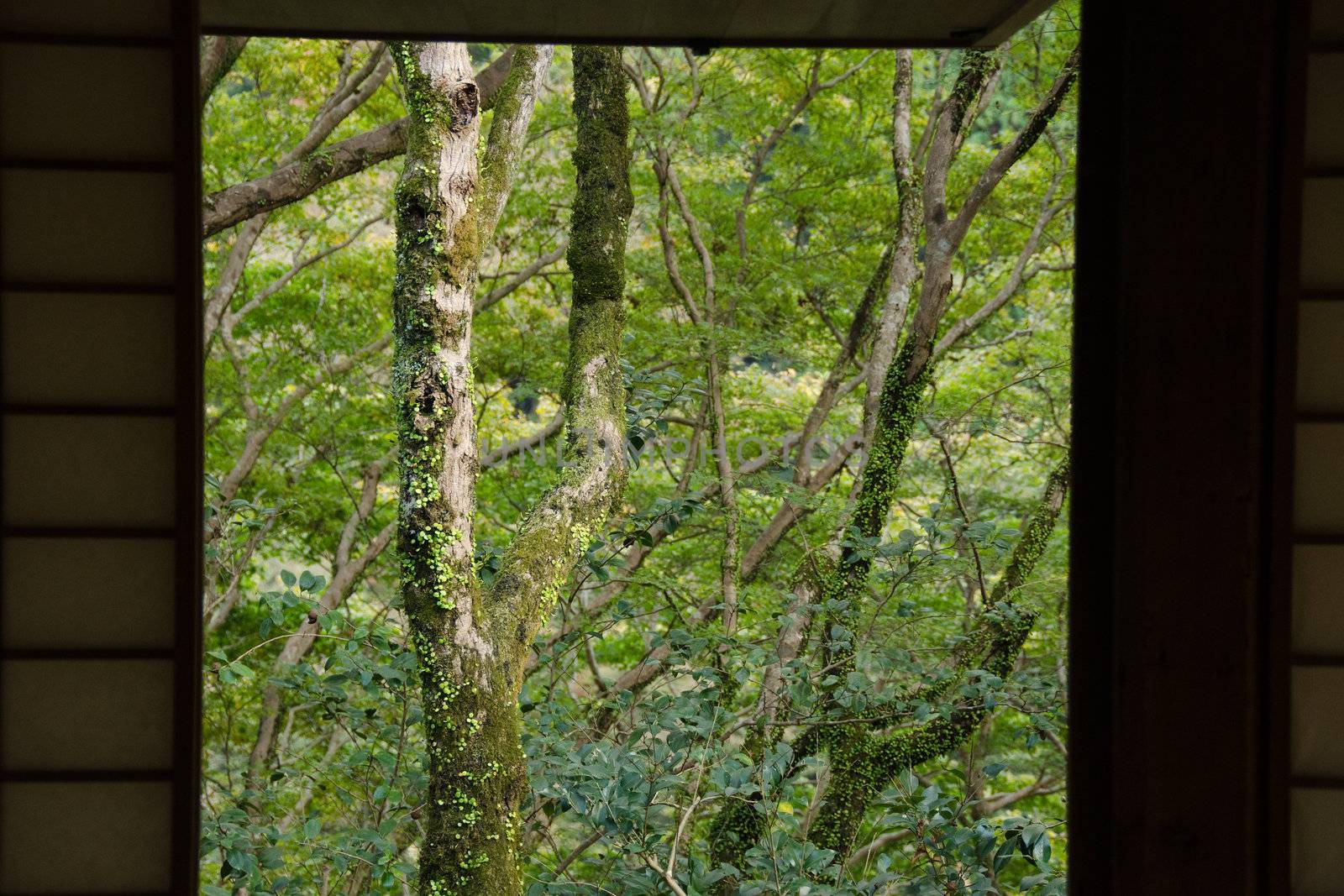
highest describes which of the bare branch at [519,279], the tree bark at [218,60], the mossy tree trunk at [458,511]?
the tree bark at [218,60]

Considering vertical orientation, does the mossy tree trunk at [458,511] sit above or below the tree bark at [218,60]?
below

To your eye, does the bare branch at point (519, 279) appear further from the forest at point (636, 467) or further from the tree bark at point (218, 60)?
the tree bark at point (218, 60)

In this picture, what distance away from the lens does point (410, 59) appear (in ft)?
12.1

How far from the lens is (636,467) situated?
4289 millimetres

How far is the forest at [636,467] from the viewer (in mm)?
3453

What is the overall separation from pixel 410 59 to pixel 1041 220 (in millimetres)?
3798

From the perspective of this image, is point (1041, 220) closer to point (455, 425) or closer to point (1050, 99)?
point (1050, 99)

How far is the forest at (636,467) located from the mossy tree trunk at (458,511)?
0.01m
